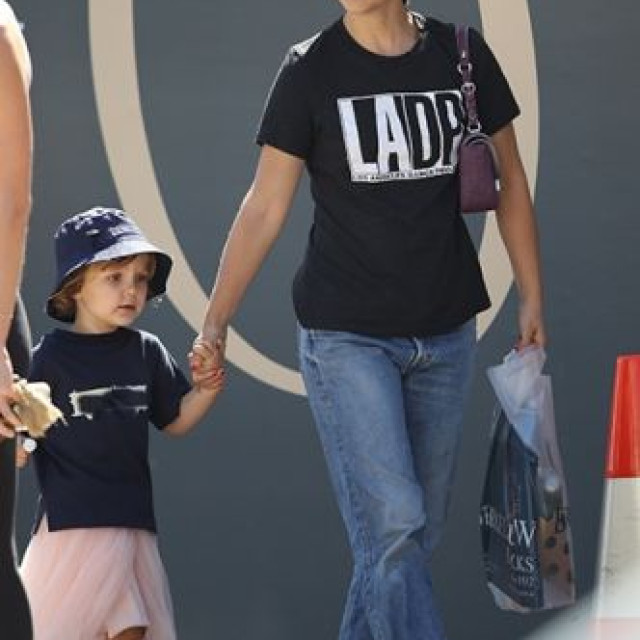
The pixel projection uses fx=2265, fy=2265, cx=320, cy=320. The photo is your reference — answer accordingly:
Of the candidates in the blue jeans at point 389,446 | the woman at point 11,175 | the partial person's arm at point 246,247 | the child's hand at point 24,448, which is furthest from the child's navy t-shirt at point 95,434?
the woman at point 11,175

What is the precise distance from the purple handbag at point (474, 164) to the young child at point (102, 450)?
0.72 metres

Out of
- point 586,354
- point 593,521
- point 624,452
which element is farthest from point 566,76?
point 624,452

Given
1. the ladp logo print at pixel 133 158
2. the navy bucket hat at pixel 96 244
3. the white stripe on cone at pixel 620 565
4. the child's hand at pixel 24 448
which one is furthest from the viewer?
the ladp logo print at pixel 133 158

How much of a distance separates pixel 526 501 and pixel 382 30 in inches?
43.0

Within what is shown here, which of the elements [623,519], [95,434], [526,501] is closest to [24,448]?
[95,434]

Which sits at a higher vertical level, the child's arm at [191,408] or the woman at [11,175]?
the woman at [11,175]

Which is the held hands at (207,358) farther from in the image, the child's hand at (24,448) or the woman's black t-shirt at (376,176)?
the child's hand at (24,448)

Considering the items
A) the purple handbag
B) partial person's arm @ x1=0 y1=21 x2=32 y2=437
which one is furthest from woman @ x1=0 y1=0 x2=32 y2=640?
the purple handbag

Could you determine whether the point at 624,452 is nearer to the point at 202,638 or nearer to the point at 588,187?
the point at 588,187

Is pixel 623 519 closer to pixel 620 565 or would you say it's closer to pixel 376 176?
pixel 620 565

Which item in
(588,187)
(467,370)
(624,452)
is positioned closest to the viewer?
(624,452)

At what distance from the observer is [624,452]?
4.64 m

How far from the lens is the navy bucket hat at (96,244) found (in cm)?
531

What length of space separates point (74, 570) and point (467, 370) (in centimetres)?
102
